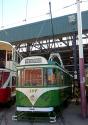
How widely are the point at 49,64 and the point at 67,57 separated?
69.8 feet

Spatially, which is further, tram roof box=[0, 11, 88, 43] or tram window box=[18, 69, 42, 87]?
tram roof box=[0, 11, 88, 43]

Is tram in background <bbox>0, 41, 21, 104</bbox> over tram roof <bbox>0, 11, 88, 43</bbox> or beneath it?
beneath

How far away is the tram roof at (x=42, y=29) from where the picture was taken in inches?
999

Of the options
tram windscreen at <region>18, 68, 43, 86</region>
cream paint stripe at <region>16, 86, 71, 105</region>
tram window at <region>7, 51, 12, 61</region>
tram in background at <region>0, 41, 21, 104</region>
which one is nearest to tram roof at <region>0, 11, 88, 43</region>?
tram in background at <region>0, 41, 21, 104</region>

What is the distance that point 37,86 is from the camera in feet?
47.2

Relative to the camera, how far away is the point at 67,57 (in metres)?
35.8

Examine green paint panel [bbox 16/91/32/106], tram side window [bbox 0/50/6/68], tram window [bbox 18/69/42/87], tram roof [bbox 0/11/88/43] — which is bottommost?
green paint panel [bbox 16/91/32/106]

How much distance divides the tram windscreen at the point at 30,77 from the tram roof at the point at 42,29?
11167 mm

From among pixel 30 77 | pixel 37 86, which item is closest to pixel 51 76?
pixel 37 86

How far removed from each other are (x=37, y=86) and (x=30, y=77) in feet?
1.97

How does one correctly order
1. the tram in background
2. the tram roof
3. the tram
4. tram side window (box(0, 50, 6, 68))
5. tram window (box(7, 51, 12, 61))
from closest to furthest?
1. the tram
2. the tram in background
3. tram side window (box(0, 50, 6, 68))
4. tram window (box(7, 51, 12, 61))
5. the tram roof

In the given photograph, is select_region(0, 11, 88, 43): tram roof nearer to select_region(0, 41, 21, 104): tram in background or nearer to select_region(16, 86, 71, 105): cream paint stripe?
select_region(0, 41, 21, 104): tram in background

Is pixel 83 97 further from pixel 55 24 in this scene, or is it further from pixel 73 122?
pixel 55 24

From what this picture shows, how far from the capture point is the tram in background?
1731 cm
